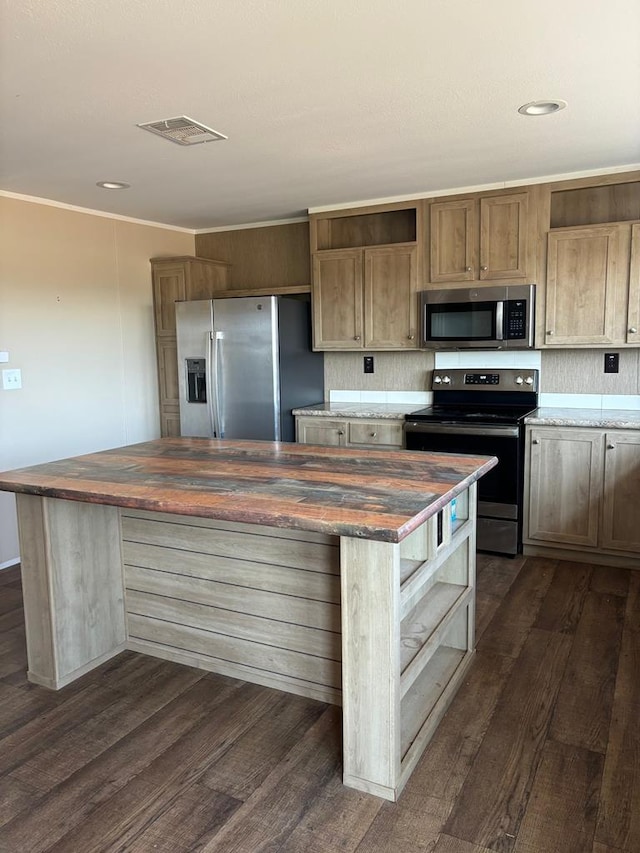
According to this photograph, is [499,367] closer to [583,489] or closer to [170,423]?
[583,489]

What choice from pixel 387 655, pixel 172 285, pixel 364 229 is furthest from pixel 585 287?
pixel 172 285

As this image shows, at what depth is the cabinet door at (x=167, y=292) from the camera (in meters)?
4.93

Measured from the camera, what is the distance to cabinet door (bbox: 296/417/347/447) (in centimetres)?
443

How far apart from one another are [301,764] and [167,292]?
3796mm

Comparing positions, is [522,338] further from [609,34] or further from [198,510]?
[198,510]

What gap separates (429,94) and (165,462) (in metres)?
1.82

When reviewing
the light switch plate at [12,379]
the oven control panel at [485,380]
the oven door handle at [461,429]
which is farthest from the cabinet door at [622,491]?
the light switch plate at [12,379]

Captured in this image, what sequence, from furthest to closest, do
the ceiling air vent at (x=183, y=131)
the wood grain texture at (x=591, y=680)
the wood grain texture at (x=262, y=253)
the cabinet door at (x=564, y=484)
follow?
the wood grain texture at (x=262, y=253) → the cabinet door at (x=564, y=484) → the ceiling air vent at (x=183, y=131) → the wood grain texture at (x=591, y=680)

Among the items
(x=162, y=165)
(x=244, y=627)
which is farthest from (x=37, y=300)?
(x=244, y=627)

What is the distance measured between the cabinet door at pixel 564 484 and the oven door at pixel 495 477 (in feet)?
0.32

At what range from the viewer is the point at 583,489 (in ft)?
12.2

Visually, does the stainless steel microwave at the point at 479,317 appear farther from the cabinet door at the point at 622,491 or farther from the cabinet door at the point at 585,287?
the cabinet door at the point at 622,491

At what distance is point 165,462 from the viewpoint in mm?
2637

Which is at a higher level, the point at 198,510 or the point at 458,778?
the point at 198,510
